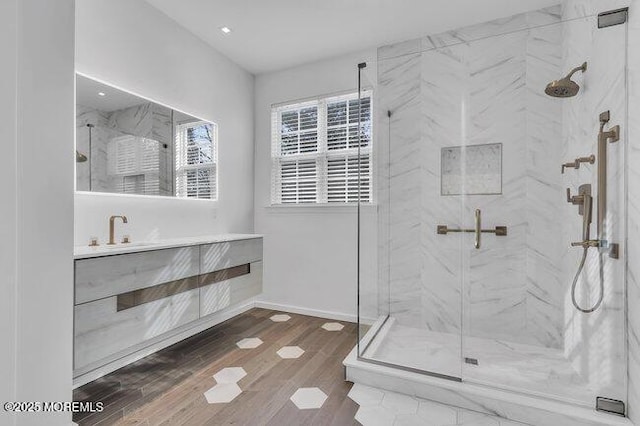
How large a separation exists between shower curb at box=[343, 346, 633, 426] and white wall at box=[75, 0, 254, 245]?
1913 millimetres

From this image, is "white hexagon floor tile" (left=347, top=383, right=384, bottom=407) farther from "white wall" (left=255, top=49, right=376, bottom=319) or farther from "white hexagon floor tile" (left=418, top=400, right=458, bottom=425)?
"white wall" (left=255, top=49, right=376, bottom=319)

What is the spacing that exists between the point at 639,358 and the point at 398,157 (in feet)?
6.83

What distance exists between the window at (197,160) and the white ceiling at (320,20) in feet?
2.85

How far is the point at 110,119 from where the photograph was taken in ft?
7.49

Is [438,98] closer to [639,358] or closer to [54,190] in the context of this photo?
[639,358]

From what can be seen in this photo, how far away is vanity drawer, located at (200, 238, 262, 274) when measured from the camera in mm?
2506

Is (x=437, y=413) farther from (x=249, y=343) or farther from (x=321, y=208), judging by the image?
(x=321, y=208)

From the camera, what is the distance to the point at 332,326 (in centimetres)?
310

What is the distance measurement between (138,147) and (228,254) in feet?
3.65

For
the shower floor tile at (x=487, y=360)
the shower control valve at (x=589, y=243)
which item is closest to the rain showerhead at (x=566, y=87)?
the shower control valve at (x=589, y=243)

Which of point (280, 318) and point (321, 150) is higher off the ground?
point (321, 150)

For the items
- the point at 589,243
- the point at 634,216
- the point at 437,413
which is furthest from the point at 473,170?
the point at 437,413

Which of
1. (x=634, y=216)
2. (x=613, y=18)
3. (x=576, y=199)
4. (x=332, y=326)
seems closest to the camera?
(x=634, y=216)

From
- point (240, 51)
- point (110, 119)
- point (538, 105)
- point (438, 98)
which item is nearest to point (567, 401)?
point (538, 105)
